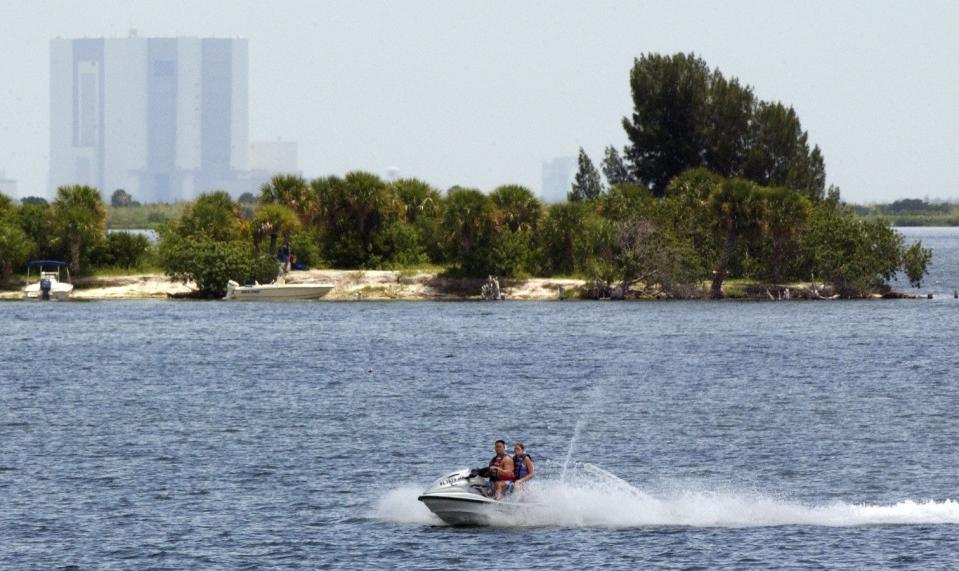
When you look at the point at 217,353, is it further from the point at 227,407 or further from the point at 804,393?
the point at 804,393

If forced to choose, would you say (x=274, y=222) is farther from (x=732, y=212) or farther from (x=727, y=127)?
(x=727, y=127)

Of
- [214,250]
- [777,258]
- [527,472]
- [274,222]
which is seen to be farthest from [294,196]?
[527,472]

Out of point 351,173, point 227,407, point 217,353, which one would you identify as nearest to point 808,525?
point 227,407

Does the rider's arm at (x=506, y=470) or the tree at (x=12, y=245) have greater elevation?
the tree at (x=12, y=245)

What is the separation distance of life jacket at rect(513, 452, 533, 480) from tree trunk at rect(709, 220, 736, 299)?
80.9 m

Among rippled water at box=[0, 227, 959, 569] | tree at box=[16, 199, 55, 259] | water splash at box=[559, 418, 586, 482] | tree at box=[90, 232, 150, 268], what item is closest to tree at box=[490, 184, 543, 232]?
rippled water at box=[0, 227, 959, 569]

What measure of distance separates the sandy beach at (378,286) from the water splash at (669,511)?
81.4m

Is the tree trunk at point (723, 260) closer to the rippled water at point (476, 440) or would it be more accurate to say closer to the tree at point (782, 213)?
the tree at point (782, 213)

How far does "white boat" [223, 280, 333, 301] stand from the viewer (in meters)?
126

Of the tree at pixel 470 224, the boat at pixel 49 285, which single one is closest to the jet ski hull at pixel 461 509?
the tree at pixel 470 224

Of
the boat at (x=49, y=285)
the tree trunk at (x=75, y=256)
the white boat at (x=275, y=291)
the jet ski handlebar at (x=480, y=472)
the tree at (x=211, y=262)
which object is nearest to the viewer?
the jet ski handlebar at (x=480, y=472)

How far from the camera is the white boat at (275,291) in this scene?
12631 centimetres

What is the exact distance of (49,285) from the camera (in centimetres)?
12750

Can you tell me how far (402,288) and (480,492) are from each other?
86091 mm
